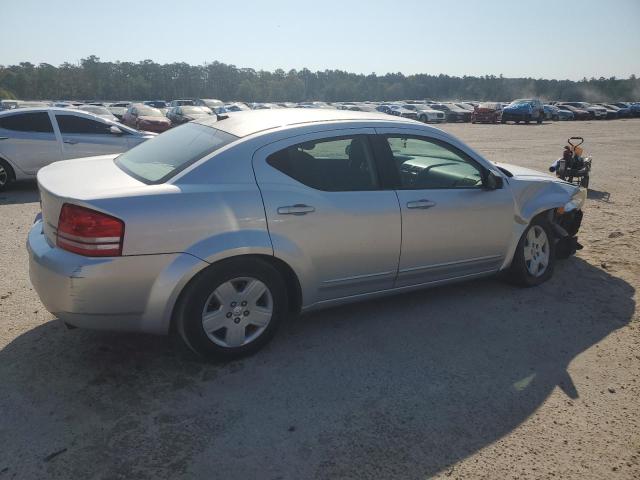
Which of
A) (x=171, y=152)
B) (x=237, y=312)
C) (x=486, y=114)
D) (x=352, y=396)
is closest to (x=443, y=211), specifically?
(x=352, y=396)

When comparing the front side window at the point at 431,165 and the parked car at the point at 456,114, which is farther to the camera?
the parked car at the point at 456,114

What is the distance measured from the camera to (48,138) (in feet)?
28.7

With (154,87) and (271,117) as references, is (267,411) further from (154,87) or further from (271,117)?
(154,87)

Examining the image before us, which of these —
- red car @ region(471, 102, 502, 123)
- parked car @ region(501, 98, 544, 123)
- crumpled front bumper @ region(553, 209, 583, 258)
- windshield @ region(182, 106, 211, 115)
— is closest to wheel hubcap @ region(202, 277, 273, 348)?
crumpled front bumper @ region(553, 209, 583, 258)

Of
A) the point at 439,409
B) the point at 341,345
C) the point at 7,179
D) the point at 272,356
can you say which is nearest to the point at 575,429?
the point at 439,409

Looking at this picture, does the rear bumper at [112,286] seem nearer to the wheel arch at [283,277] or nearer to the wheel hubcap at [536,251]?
the wheel arch at [283,277]

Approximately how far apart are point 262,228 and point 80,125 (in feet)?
24.6

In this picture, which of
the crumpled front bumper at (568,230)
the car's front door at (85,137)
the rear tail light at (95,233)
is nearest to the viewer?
the rear tail light at (95,233)

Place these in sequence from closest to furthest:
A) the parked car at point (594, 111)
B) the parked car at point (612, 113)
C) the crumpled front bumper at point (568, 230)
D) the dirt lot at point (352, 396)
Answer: the dirt lot at point (352, 396) < the crumpled front bumper at point (568, 230) < the parked car at point (594, 111) < the parked car at point (612, 113)

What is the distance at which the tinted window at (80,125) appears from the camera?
8.98 metres

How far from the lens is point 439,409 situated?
2.82 m

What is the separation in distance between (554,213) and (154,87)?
95.0m

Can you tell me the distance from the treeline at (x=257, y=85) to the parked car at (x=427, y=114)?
47873 mm

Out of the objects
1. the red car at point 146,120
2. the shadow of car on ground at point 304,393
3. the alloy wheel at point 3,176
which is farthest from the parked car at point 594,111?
the shadow of car on ground at point 304,393
